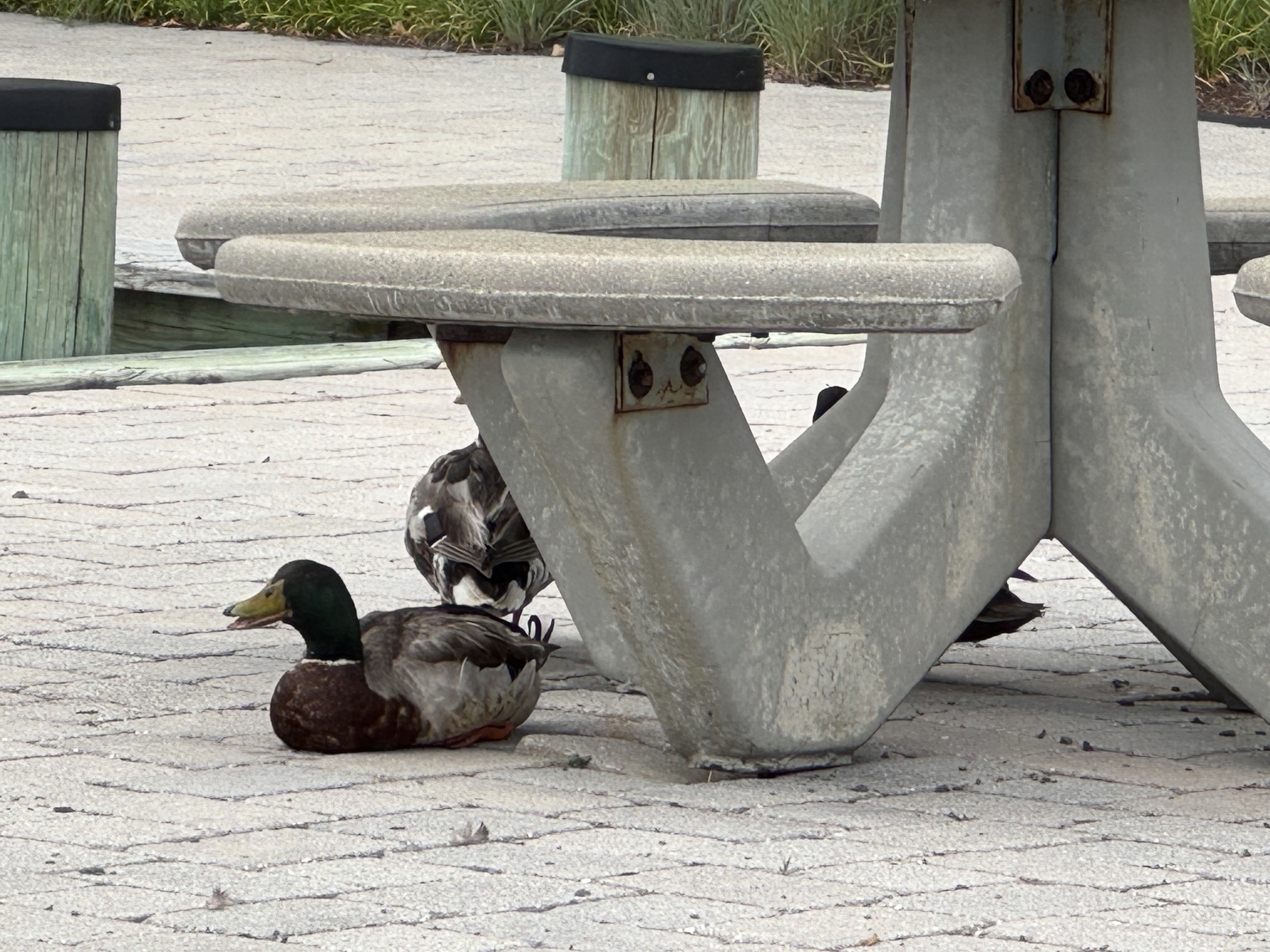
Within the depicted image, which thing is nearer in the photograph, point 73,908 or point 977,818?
point 73,908

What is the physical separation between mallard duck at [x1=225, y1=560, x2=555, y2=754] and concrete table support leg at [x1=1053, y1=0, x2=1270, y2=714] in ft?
3.27

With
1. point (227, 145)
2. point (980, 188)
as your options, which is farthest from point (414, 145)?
point (980, 188)

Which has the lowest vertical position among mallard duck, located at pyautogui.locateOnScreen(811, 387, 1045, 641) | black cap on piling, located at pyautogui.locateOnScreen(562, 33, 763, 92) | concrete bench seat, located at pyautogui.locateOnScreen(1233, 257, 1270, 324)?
mallard duck, located at pyautogui.locateOnScreen(811, 387, 1045, 641)

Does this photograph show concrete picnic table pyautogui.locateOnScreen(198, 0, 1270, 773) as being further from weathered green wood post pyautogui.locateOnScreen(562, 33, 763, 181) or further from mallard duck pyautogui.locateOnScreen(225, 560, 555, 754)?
weathered green wood post pyautogui.locateOnScreen(562, 33, 763, 181)

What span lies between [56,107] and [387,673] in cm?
470

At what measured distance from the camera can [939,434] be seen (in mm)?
4172

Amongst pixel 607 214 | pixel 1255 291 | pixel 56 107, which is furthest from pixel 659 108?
pixel 1255 291

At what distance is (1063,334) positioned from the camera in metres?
4.28

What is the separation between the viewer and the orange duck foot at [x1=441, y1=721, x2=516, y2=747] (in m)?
4.21

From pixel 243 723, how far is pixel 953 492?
4.13 ft

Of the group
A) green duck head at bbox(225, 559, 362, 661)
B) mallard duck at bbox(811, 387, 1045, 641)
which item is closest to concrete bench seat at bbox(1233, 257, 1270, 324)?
mallard duck at bbox(811, 387, 1045, 641)

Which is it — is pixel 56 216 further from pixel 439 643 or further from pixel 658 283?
pixel 658 283

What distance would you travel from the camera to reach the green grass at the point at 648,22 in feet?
50.7

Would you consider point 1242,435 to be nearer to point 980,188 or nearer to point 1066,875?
point 980,188
